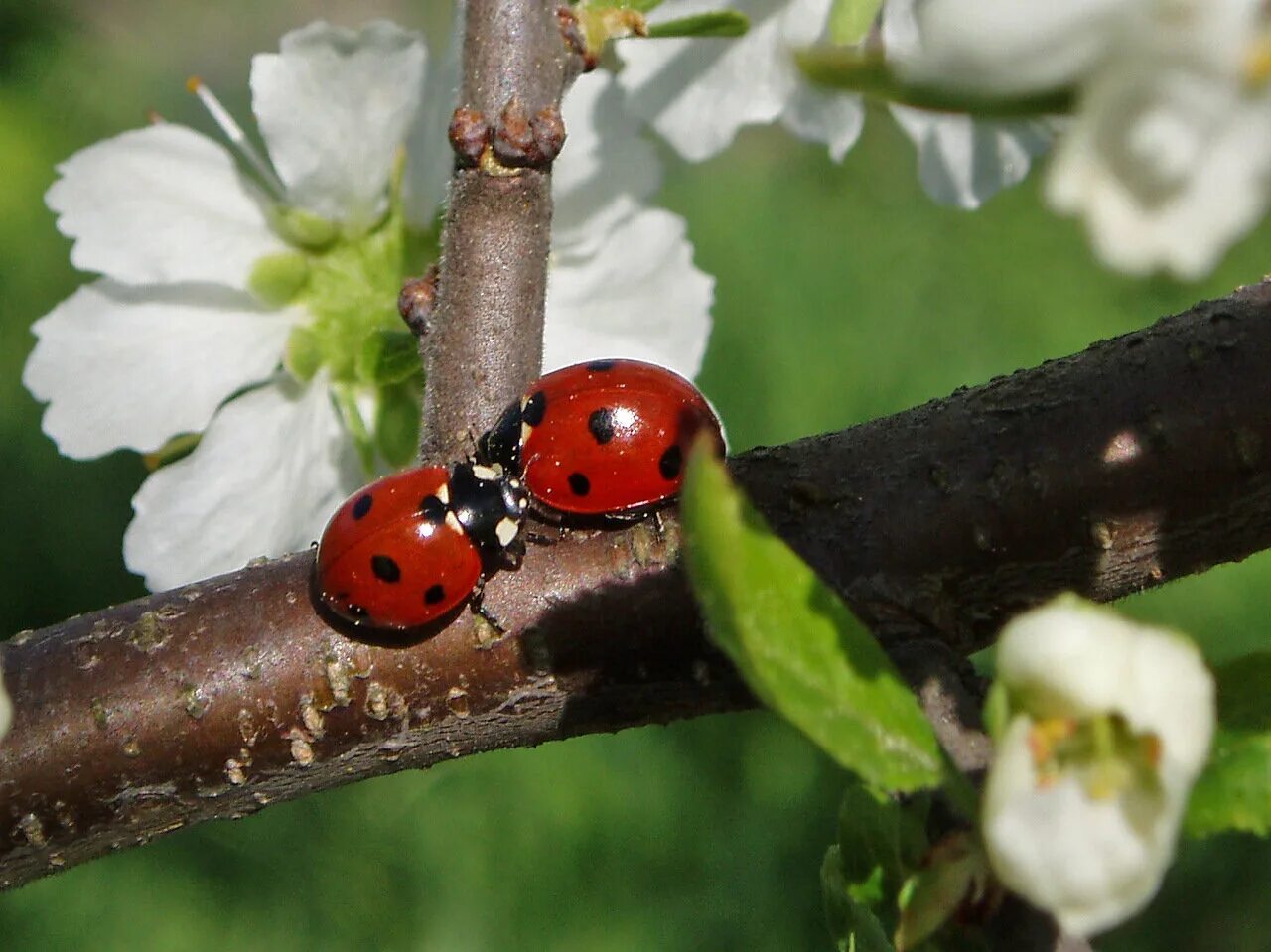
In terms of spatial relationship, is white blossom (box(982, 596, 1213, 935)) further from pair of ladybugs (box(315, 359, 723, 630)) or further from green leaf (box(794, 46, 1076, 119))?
pair of ladybugs (box(315, 359, 723, 630))

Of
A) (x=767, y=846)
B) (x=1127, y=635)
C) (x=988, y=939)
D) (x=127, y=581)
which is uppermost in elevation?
(x=1127, y=635)

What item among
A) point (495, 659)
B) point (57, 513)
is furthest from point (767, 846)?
point (495, 659)

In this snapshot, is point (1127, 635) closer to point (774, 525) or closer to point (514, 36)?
point (774, 525)

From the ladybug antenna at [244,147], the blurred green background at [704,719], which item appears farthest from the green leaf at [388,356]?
the blurred green background at [704,719]

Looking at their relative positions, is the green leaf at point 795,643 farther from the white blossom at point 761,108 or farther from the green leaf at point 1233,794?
the white blossom at point 761,108

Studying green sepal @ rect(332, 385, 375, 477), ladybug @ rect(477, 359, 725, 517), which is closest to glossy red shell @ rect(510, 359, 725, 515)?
ladybug @ rect(477, 359, 725, 517)

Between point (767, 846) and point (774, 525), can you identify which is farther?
point (767, 846)

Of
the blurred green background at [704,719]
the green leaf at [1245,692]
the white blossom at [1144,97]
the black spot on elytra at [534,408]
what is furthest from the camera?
the blurred green background at [704,719]
